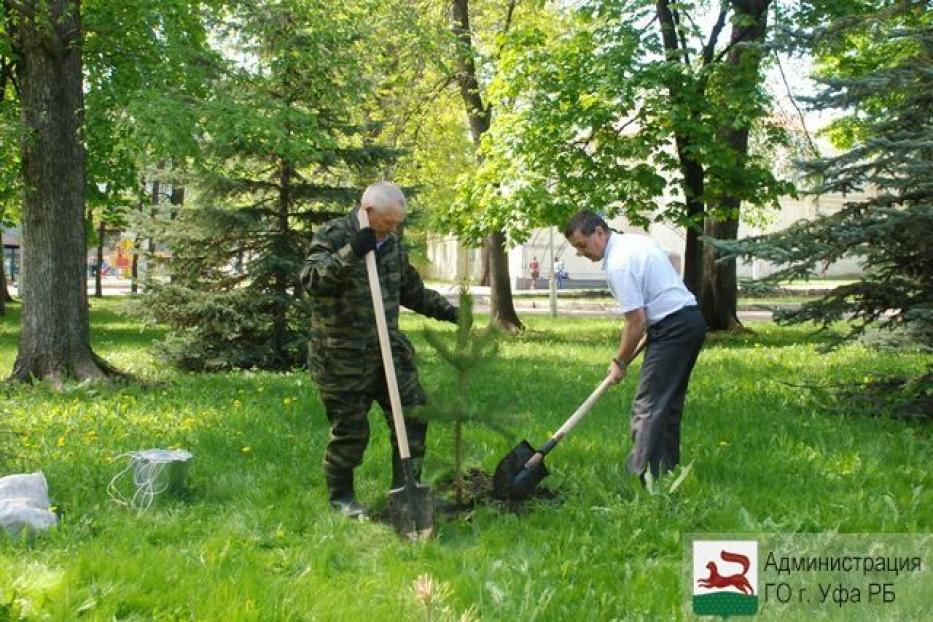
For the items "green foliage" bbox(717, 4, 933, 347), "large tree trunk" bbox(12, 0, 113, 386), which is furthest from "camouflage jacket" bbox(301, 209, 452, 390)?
"large tree trunk" bbox(12, 0, 113, 386)

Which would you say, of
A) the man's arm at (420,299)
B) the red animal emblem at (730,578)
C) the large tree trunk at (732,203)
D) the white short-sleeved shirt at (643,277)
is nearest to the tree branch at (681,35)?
the large tree trunk at (732,203)

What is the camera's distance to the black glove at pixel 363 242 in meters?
4.76

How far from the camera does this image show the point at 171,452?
556 cm

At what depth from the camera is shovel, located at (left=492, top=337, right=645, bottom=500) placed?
534 cm

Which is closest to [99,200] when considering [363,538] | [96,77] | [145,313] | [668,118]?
[145,313]

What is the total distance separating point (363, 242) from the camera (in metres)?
4.75

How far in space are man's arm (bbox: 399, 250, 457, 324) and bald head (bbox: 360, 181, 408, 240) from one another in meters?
0.58

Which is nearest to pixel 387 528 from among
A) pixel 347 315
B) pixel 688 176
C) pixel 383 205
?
pixel 347 315

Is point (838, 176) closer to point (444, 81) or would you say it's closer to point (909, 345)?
point (909, 345)

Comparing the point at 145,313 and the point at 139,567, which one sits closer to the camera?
the point at 139,567

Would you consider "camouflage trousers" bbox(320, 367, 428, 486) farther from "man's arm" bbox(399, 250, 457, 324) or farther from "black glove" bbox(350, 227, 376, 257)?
"black glove" bbox(350, 227, 376, 257)

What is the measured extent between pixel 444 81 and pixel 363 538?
1600 cm

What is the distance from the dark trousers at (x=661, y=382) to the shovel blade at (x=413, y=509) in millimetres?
1431

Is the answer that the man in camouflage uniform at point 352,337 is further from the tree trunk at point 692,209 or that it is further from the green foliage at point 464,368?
the tree trunk at point 692,209
